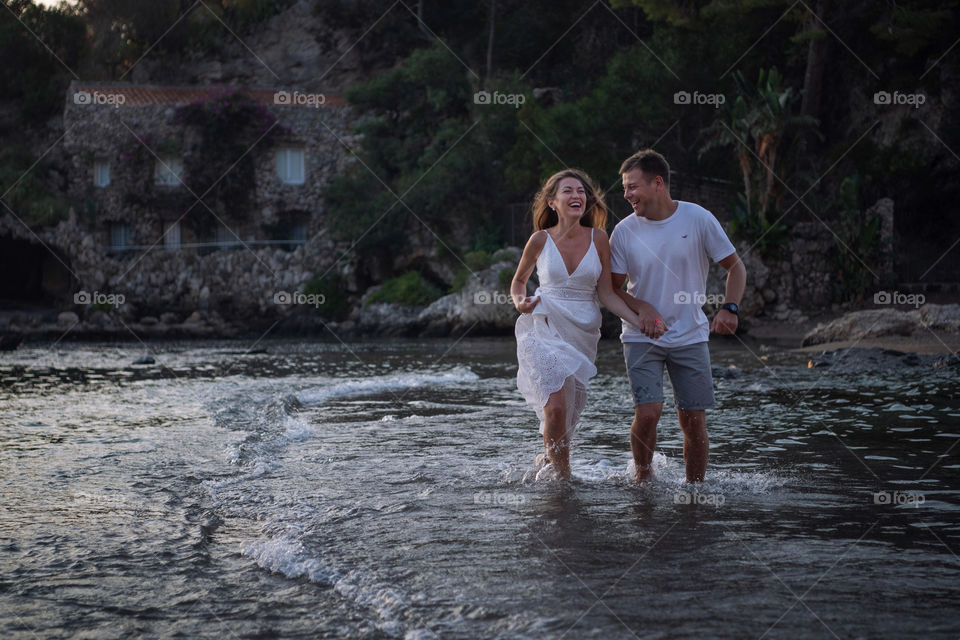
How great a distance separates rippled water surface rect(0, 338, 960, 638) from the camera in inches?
126

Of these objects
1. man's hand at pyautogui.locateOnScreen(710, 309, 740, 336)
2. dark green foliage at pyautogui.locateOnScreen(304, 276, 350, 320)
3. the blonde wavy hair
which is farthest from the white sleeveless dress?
dark green foliage at pyautogui.locateOnScreen(304, 276, 350, 320)

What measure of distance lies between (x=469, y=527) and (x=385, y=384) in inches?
339

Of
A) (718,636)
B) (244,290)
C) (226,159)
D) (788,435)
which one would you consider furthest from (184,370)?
(226,159)

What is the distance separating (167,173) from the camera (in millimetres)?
38125

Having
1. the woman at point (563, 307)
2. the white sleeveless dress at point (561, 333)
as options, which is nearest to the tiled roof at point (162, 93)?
the woman at point (563, 307)

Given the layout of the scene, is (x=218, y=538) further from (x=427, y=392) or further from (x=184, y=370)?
(x=184, y=370)

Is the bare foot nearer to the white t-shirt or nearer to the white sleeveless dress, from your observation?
the white sleeveless dress

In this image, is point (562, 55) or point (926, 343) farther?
point (562, 55)

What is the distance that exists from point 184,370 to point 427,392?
250 inches

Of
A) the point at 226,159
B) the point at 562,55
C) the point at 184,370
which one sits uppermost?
the point at 562,55

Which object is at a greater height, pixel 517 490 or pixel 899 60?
pixel 899 60

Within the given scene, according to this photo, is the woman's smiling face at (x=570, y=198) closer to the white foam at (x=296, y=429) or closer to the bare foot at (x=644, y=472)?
the bare foot at (x=644, y=472)

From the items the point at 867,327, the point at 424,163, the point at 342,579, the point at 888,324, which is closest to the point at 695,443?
the point at 342,579

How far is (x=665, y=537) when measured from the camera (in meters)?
4.19
